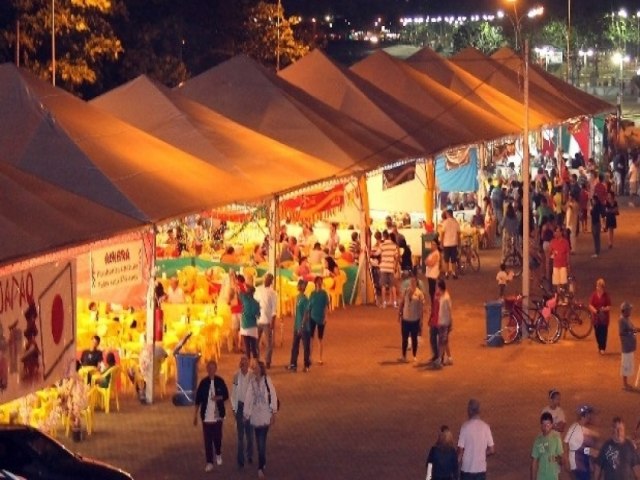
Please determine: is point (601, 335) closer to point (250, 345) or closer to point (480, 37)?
point (250, 345)

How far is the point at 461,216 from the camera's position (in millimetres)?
38312

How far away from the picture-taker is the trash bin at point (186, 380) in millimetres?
20281

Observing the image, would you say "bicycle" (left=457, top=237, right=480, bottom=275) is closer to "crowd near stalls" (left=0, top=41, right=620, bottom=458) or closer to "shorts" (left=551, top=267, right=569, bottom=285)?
"crowd near stalls" (left=0, top=41, right=620, bottom=458)

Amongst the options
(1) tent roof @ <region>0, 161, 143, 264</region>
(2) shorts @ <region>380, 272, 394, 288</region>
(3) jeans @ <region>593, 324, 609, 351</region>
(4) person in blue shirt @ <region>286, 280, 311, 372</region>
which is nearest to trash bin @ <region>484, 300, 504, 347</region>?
(3) jeans @ <region>593, 324, 609, 351</region>

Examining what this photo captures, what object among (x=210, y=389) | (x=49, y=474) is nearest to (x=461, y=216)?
(x=210, y=389)

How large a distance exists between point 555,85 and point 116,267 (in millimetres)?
33935

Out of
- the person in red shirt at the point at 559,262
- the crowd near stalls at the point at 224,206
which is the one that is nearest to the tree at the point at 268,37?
the crowd near stalls at the point at 224,206

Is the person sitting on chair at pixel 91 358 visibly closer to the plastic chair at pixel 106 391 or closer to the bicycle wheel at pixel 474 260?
the plastic chair at pixel 106 391

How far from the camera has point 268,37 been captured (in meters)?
54.4

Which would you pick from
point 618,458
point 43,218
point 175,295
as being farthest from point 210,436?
point 175,295

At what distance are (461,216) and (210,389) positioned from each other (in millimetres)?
21939

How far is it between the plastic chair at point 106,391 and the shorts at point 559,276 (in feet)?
34.0

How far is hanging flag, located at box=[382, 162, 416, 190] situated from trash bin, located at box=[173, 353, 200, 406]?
41.6 feet

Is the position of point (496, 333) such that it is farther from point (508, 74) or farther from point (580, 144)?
point (580, 144)
